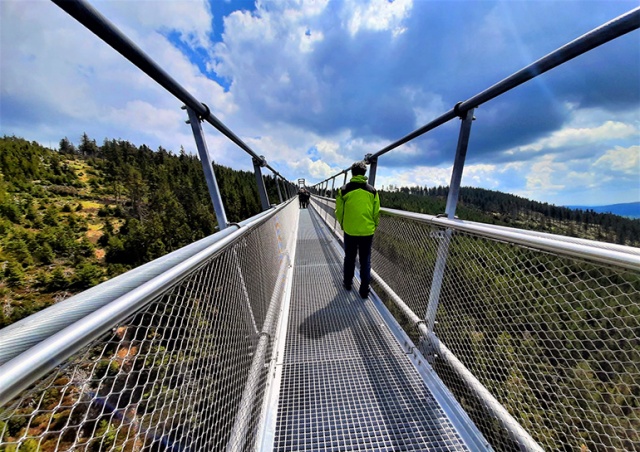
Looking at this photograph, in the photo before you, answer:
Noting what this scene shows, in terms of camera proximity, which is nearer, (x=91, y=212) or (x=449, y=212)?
(x=449, y=212)

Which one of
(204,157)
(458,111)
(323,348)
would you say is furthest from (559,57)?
(323,348)

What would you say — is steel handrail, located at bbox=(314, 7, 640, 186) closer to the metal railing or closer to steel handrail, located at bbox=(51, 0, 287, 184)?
the metal railing

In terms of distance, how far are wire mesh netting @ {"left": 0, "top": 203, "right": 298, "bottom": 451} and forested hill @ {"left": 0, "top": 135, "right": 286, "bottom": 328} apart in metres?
60.1

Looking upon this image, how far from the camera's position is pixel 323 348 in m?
2.43

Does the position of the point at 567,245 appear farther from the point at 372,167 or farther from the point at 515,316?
the point at 372,167

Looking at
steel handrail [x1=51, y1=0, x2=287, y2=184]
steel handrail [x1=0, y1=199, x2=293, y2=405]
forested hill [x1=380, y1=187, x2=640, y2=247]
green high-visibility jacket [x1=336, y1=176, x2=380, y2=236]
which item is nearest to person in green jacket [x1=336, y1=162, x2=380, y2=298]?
green high-visibility jacket [x1=336, y1=176, x2=380, y2=236]

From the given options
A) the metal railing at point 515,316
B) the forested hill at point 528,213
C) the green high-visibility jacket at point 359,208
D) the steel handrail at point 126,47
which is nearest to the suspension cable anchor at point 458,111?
the metal railing at point 515,316

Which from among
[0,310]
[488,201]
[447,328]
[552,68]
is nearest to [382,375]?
[447,328]

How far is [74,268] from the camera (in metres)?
71.4

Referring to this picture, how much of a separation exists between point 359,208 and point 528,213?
121 meters

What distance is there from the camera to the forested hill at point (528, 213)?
6258cm

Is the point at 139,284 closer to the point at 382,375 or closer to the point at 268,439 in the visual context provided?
the point at 268,439

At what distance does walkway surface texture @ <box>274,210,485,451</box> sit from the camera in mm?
1677

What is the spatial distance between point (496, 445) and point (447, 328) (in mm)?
713
